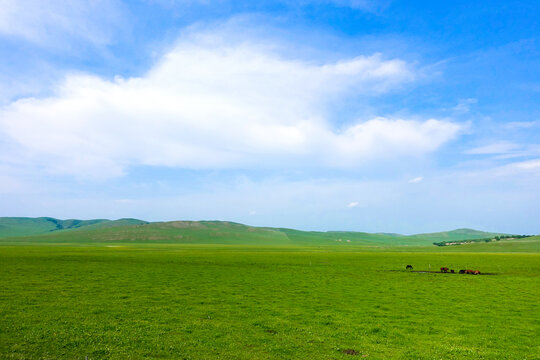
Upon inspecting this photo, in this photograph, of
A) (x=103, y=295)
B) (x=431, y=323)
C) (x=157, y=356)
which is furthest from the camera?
(x=103, y=295)

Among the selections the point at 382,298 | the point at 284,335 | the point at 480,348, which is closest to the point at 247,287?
the point at 382,298

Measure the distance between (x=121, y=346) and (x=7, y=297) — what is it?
16.8 m

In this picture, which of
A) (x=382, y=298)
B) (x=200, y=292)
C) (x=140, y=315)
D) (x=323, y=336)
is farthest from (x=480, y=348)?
(x=200, y=292)

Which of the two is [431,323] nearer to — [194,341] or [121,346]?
[194,341]

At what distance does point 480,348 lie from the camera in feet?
56.0

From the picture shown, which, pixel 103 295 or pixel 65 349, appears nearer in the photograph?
pixel 65 349

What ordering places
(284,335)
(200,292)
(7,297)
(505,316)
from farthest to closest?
1. (200,292)
2. (7,297)
3. (505,316)
4. (284,335)

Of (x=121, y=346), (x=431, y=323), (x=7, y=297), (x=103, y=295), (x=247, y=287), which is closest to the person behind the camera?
(x=121, y=346)

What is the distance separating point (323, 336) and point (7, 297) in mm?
24023

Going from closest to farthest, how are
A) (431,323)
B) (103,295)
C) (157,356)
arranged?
(157,356) → (431,323) → (103,295)

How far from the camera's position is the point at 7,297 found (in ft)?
88.3

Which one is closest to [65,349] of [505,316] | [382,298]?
[382,298]

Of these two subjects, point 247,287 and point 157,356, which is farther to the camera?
point 247,287

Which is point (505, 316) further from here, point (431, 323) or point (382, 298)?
point (382, 298)
